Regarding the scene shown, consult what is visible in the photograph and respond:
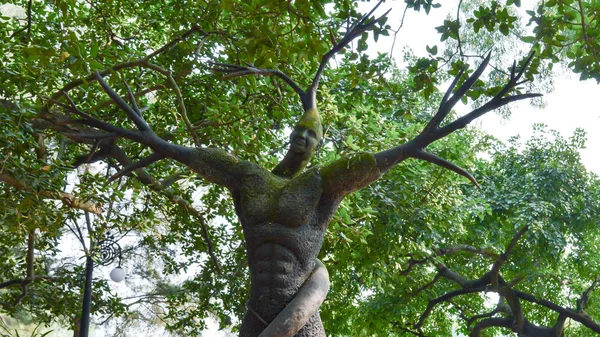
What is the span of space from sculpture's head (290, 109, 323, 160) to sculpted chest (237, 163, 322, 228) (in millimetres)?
272

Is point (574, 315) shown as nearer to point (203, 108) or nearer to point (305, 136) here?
point (203, 108)

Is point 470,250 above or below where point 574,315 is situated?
above

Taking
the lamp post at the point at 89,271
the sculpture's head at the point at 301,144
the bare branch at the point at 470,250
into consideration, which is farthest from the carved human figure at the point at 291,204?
the bare branch at the point at 470,250

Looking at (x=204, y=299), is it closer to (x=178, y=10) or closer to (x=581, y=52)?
(x=178, y=10)

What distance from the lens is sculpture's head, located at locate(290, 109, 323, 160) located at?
3.74 metres

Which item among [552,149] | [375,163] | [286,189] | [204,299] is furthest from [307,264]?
[552,149]

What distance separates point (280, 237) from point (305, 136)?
2.22 ft

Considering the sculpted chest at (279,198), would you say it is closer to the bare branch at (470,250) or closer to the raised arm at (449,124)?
the raised arm at (449,124)

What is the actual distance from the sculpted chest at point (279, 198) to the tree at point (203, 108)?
26 millimetres

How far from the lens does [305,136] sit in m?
3.74

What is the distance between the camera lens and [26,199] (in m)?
5.16

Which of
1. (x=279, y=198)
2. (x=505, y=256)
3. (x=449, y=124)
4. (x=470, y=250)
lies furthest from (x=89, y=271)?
(x=505, y=256)

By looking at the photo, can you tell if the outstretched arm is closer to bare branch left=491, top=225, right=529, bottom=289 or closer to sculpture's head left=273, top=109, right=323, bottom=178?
sculpture's head left=273, top=109, right=323, bottom=178

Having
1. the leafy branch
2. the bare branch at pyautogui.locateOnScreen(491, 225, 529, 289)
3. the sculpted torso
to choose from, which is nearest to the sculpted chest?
the sculpted torso
